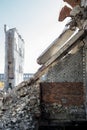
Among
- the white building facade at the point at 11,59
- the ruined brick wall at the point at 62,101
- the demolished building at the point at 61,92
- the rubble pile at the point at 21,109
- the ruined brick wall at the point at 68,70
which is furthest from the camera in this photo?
the white building facade at the point at 11,59

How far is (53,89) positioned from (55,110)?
487 mm

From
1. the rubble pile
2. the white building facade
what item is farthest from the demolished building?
the white building facade

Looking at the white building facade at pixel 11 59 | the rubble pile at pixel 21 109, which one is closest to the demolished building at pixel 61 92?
the rubble pile at pixel 21 109

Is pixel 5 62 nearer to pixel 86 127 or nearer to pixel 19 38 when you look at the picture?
pixel 19 38

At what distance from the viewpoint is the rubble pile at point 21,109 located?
6199 millimetres

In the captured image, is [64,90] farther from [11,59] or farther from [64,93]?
[11,59]

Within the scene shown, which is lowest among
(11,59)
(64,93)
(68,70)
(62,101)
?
(62,101)

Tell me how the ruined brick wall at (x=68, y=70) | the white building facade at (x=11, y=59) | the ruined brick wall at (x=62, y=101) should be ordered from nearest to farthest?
the ruined brick wall at (x=62, y=101)
the ruined brick wall at (x=68, y=70)
the white building facade at (x=11, y=59)

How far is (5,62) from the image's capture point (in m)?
20.2

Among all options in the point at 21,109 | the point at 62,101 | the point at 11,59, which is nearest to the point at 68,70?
the point at 62,101

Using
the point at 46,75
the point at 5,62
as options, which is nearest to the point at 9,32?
the point at 5,62

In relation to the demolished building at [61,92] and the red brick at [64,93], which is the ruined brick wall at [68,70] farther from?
the red brick at [64,93]

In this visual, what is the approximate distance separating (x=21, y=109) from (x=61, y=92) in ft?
3.29

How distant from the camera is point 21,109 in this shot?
6.68 m
